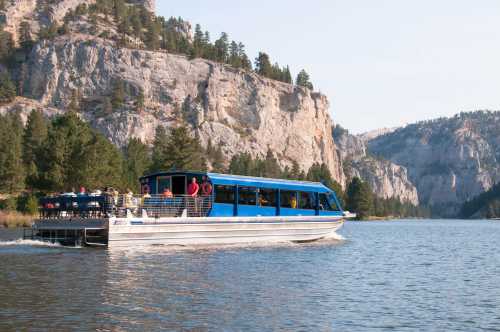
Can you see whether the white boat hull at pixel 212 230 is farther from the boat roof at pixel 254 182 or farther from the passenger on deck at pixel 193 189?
the boat roof at pixel 254 182

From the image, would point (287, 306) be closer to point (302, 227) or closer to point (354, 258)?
point (354, 258)

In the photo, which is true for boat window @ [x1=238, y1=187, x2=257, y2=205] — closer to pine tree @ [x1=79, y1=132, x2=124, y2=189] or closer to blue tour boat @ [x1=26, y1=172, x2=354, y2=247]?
blue tour boat @ [x1=26, y1=172, x2=354, y2=247]

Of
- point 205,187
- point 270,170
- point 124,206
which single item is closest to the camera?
point 124,206

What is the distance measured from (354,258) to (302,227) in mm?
9319

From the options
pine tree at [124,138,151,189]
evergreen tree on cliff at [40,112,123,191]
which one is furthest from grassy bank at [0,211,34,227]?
pine tree at [124,138,151,189]

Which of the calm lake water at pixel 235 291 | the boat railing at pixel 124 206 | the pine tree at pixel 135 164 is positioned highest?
the pine tree at pixel 135 164

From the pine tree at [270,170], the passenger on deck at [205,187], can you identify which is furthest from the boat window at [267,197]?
the pine tree at [270,170]

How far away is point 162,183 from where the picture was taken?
1811 inches

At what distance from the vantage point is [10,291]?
2316 cm

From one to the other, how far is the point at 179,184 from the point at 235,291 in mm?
21370

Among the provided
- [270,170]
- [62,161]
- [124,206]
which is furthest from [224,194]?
[270,170]

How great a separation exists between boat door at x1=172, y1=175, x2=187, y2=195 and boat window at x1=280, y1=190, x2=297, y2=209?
7.70 m

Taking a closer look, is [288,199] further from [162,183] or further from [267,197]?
[162,183]

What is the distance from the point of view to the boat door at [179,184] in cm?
4509
